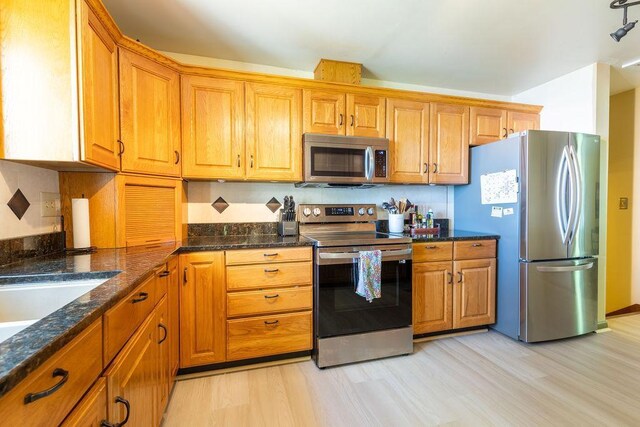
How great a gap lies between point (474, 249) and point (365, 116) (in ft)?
4.96

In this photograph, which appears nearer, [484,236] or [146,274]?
[146,274]

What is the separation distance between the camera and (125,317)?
1.03 metres

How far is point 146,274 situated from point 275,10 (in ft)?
5.81

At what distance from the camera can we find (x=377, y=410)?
1651 mm

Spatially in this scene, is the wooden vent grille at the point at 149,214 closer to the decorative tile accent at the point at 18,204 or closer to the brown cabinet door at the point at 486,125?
the decorative tile accent at the point at 18,204

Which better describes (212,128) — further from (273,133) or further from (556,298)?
(556,298)

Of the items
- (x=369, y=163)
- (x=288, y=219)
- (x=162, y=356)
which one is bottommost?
(x=162, y=356)

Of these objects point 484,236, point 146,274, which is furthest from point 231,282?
point 484,236

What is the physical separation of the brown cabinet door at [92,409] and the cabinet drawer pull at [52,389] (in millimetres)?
98

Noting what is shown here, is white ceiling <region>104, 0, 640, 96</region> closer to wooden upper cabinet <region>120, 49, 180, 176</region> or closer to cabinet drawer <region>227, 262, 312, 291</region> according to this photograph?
wooden upper cabinet <region>120, 49, 180, 176</region>

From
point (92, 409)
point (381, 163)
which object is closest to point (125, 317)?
point (92, 409)

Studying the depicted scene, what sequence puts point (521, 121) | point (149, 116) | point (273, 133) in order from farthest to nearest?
point (521, 121) → point (273, 133) → point (149, 116)

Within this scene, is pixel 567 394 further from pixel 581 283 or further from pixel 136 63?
pixel 136 63

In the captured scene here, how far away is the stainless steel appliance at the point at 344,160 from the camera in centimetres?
234
